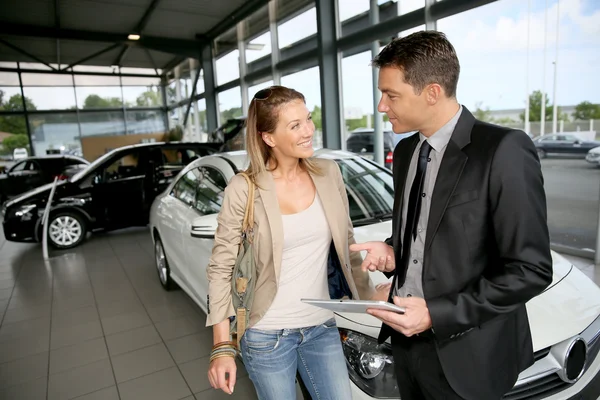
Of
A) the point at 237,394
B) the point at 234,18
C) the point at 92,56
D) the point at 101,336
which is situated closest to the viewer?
the point at 237,394

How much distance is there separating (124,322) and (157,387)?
121 cm

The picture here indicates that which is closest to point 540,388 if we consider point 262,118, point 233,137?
point 262,118

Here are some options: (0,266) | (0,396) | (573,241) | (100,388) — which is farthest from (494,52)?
(0,266)

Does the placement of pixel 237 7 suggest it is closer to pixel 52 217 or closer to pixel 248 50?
pixel 248 50

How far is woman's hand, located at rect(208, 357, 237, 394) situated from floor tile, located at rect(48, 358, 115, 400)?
1794 mm

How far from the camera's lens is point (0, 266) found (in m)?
5.61

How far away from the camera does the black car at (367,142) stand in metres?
6.64

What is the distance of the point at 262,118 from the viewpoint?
137 centimetres

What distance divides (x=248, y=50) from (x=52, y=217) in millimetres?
6717

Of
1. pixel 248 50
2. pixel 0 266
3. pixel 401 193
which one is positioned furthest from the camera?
pixel 248 50

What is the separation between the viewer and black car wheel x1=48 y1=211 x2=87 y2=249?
6.09 metres

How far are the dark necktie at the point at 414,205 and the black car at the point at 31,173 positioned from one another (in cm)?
1047

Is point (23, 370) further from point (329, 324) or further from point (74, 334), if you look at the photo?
point (329, 324)

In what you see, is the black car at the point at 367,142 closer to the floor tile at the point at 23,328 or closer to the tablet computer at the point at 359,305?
the floor tile at the point at 23,328
